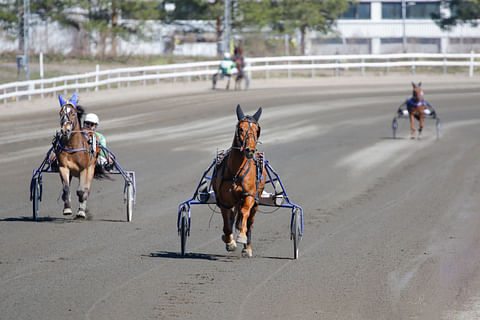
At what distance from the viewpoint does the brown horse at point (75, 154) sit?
11.4 metres

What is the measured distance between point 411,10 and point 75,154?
6390 cm

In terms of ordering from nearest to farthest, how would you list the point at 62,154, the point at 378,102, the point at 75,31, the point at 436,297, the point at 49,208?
1. the point at 436,297
2. the point at 62,154
3. the point at 49,208
4. the point at 378,102
5. the point at 75,31

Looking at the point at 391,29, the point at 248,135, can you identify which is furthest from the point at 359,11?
the point at 248,135

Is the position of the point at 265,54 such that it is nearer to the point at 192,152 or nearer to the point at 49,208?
the point at 192,152

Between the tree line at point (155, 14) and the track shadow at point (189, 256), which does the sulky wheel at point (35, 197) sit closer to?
the track shadow at point (189, 256)

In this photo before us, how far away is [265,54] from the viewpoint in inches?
2156

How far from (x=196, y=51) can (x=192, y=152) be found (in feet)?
132

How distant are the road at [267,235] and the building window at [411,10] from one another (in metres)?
47.5

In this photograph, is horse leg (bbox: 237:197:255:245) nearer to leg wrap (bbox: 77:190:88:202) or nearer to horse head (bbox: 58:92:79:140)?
horse head (bbox: 58:92:79:140)

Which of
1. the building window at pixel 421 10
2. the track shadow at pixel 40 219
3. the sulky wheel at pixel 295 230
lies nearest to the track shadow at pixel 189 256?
the sulky wheel at pixel 295 230

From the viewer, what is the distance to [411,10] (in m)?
72.2

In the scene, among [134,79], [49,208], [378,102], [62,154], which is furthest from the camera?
[134,79]

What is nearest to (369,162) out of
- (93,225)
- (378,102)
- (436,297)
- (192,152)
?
(192,152)

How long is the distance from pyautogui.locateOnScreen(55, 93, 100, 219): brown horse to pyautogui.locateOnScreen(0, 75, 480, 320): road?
508 mm
